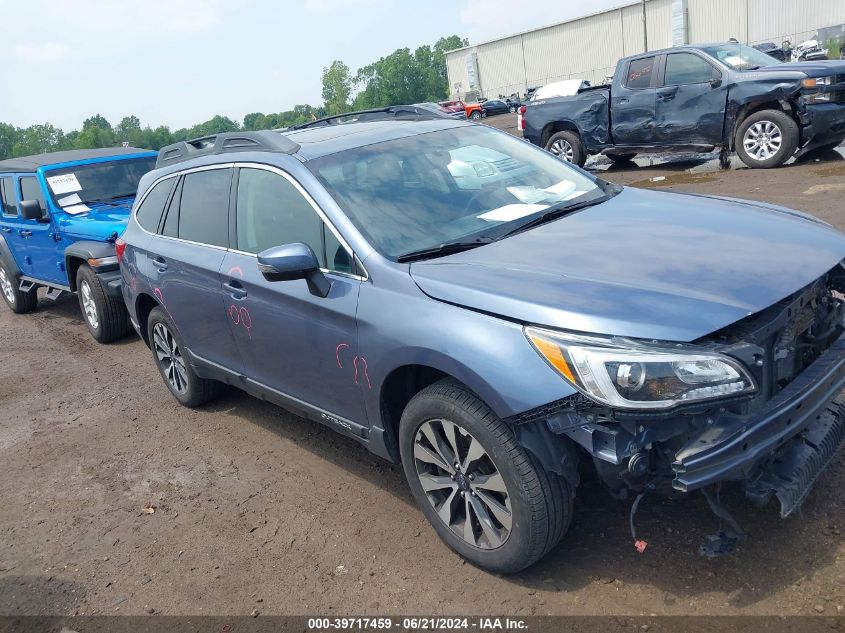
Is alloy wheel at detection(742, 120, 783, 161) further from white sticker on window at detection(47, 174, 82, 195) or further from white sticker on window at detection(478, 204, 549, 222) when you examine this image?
white sticker on window at detection(47, 174, 82, 195)

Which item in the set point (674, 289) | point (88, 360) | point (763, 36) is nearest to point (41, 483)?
point (88, 360)

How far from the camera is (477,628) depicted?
9.50 ft

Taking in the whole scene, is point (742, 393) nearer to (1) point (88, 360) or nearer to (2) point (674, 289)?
(2) point (674, 289)

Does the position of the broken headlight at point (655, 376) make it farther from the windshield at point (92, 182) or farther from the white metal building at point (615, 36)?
the white metal building at point (615, 36)


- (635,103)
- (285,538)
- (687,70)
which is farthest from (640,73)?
(285,538)

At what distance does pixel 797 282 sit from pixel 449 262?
1376mm

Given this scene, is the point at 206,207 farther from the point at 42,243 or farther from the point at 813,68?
the point at 813,68

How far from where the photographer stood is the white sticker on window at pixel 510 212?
3.76 m

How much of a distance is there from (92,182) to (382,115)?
4.94 meters

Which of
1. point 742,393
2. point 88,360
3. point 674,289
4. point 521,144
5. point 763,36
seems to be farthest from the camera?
point 763,36

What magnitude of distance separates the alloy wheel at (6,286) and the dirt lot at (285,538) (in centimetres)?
449

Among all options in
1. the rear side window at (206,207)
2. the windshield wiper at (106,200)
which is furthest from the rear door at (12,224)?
the rear side window at (206,207)

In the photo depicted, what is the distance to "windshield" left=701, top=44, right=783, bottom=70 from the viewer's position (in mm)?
Answer: 11445

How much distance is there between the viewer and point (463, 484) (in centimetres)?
315
